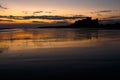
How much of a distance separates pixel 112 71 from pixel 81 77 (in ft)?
4.82

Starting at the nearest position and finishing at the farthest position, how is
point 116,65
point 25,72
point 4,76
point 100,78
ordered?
1. point 100,78
2. point 4,76
3. point 25,72
4. point 116,65

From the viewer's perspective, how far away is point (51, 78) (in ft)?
24.8

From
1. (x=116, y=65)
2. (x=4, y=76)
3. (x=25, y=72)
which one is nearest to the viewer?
(x=4, y=76)

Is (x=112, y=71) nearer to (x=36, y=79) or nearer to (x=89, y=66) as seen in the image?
(x=89, y=66)

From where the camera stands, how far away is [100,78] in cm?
740

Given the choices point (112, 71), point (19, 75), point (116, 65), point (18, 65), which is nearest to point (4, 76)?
point (19, 75)

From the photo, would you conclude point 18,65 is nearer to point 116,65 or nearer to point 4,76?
point 4,76

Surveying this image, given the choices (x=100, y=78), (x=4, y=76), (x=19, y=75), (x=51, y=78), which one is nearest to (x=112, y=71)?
(x=100, y=78)

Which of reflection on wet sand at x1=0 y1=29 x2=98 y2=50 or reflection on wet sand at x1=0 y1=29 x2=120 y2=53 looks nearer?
reflection on wet sand at x1=0 y1=29 x2=120 y2=53

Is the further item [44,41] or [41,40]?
[41,40]

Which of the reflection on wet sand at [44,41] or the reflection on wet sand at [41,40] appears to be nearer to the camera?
the reflection on wet sand at [44,41]

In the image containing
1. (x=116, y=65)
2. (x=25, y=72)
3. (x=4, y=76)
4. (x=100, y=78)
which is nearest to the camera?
(x=100, y=78)

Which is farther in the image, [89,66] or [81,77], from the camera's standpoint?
[89,66]

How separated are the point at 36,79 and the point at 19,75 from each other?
0.92 metres
